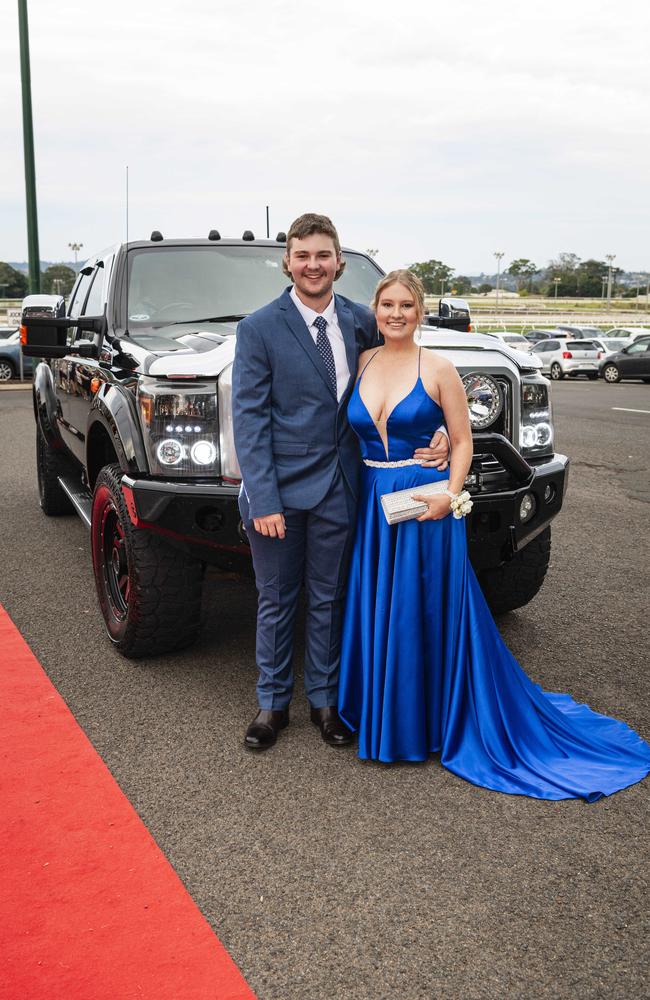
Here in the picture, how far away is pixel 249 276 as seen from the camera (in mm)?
5004

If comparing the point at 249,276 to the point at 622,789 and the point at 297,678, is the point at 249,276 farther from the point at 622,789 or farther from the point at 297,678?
the point at 622,789

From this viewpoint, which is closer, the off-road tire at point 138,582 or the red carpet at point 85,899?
the red carpet at point 85,899

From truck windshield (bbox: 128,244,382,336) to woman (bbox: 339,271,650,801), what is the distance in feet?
5.51

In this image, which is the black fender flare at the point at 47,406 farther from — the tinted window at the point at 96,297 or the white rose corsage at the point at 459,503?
the white rose corsage at the point at 459,503

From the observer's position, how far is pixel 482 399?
3875 mm

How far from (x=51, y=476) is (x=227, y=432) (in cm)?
371

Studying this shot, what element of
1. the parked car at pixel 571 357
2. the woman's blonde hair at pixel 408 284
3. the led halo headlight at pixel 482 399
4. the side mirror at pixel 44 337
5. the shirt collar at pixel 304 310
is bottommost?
the parked car at pixel 571 357

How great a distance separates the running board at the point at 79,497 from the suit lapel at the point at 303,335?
5.88 feet

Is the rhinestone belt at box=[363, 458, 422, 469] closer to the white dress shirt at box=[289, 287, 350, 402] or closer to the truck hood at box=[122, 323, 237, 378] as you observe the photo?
the white dress shirt at box=[289, 287, 350, 402]

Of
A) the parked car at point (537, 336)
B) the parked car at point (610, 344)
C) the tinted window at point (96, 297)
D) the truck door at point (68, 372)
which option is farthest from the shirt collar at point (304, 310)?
the parked car at point (537, 336)

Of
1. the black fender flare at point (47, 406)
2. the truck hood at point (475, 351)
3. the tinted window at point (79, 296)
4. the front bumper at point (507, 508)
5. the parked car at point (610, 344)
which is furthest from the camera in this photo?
the parked car at point (610, 344)

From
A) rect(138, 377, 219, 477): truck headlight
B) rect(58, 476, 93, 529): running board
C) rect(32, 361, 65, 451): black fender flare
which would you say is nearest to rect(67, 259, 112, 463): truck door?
rect(58, 476, 93, 529): running board

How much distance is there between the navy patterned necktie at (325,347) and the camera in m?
3.32

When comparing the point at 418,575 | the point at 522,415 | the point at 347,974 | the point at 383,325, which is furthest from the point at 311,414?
the point at 347,974
